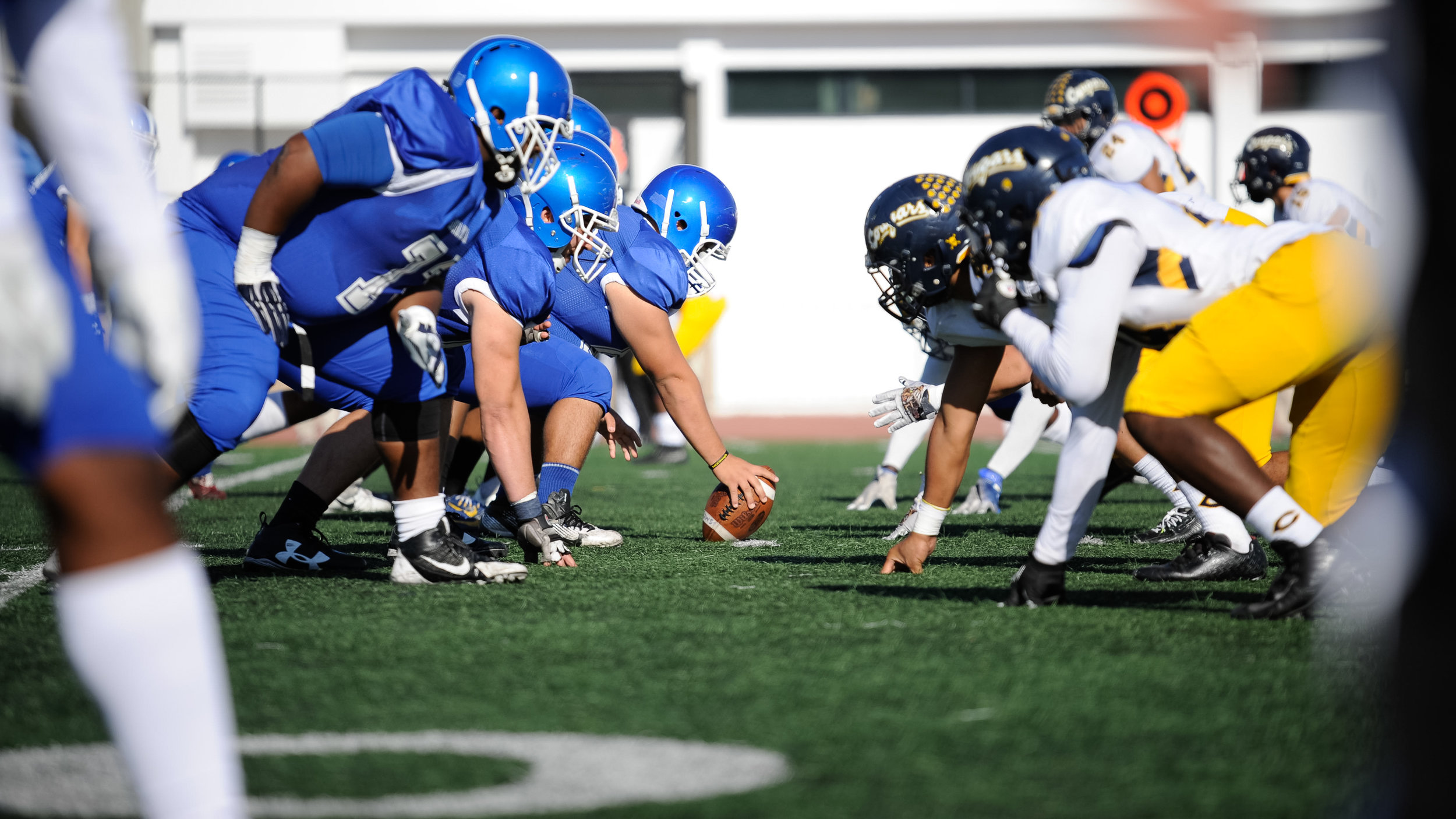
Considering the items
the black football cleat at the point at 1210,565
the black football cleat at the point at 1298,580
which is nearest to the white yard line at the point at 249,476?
the black football cleat at the point at 1210,565

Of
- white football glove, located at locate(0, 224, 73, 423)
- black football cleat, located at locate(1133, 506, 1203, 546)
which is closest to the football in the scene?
black football cleat, located at locate(1133, 506, 1203, 546)

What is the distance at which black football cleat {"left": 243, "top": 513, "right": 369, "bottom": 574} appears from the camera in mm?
4387

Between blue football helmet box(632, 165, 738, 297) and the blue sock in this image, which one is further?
blue football helmet box(632, 165, 738, 297)

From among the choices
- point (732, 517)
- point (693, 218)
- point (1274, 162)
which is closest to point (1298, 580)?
point (732, 517)

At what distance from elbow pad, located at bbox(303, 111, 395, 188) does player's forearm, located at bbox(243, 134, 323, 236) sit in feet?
0.07

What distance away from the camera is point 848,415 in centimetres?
1756

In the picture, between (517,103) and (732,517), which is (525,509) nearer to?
(732,517)

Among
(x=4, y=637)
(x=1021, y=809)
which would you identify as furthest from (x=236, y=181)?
(x=1021, y=809)

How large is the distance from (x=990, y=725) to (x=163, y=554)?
1.35 metres

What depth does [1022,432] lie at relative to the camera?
6.99 metres

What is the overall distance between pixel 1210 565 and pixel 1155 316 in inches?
45.0

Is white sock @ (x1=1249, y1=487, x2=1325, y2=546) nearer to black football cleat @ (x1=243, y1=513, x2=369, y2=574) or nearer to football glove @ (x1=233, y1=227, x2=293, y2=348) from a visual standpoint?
football glove @ (x1=233, y1=227, x2=293, y2=348)

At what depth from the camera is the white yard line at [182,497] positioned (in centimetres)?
394

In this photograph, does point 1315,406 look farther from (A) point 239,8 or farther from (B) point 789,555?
(A) point 239,8
